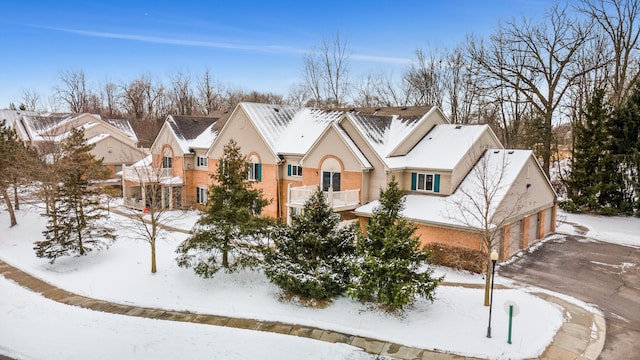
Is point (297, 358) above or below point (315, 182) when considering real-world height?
below

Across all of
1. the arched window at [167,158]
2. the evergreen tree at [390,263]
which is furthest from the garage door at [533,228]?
the arched window at [167,158]

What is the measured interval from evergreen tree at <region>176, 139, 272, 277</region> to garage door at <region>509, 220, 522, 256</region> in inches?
516

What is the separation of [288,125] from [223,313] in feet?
59.0

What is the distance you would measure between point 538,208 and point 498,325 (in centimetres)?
1358

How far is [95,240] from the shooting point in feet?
69.8

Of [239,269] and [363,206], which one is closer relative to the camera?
[239,269]

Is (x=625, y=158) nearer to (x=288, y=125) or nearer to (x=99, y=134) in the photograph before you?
(x=288, y=125)

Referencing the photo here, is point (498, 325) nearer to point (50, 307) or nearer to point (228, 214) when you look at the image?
point (228, 214)

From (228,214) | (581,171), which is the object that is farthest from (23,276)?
(581,171)

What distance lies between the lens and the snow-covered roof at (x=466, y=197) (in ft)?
65.7

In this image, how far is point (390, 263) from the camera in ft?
45.7

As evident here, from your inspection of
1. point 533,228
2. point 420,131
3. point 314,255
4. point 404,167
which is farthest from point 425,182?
point 314,255

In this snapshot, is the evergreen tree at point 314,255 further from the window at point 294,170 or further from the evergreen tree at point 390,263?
the window at point 294,170

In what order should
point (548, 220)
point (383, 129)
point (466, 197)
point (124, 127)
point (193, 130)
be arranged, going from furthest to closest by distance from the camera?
→ point (124, 127), point (193, 130), point (548, 220), point (383, 129), point (466, 197)
